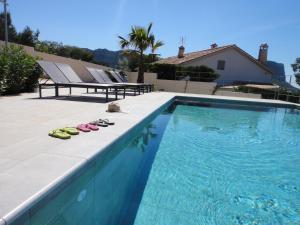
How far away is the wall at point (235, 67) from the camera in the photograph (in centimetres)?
2762

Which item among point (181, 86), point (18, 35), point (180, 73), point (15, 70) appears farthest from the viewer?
point (18, 35)

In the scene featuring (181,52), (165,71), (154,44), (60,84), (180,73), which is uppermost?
(181,52)

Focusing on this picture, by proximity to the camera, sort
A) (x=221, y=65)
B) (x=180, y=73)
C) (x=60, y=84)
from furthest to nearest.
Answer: (x=221, y=65), (x=180, y=73), (x=60, y=84)

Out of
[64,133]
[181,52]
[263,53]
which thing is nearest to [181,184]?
[64,133]

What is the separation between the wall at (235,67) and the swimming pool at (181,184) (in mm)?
21503

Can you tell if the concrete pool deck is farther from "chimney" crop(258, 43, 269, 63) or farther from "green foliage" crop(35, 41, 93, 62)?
"green foliage" crop(35, 41, 93, 62)

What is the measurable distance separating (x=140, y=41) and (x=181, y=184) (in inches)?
647

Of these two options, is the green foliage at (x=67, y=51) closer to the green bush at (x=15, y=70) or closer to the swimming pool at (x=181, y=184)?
the green bush at (x=15, y=70)

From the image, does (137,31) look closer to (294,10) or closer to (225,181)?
(294,10)

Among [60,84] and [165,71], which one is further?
[165,71]

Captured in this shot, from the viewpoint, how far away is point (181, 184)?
12.9ft

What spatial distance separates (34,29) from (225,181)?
51003 millimetres

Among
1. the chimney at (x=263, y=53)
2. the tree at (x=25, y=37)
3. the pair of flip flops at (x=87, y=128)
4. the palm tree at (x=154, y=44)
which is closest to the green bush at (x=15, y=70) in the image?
the pair of flip flops at (x=87, y=128)

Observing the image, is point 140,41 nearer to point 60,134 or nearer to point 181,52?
point 181,52
